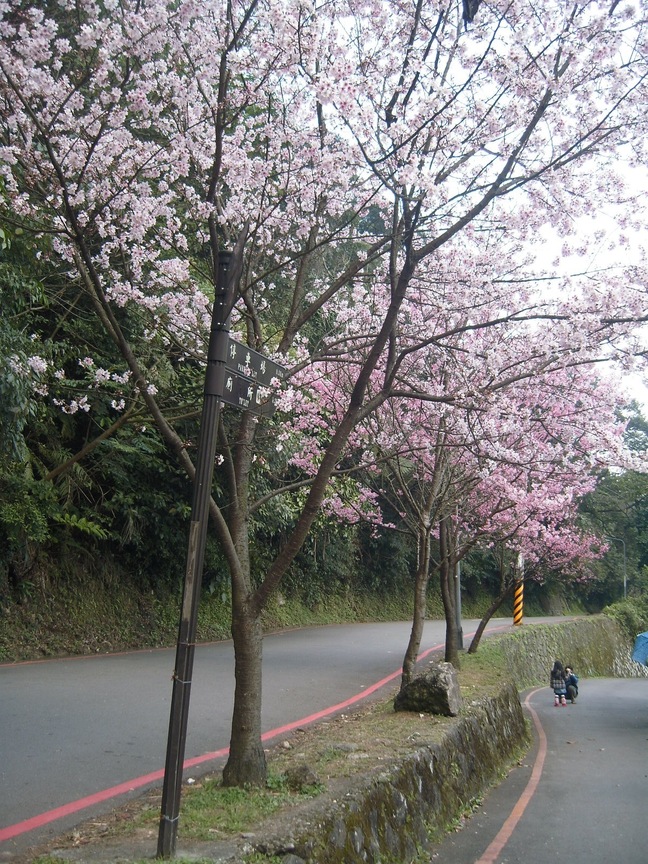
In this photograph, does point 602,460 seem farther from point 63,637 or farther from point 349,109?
point 63,637

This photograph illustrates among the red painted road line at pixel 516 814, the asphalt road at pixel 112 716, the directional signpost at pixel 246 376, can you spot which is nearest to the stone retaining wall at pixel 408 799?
the red painted road line at pixel 516 814

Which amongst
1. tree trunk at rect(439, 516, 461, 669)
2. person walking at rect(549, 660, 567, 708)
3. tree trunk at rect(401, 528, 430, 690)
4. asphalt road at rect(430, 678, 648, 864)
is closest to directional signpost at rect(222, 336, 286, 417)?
asphalt road at rect(430, 678, 648, 864)

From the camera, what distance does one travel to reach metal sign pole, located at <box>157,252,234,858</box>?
14.7 ft

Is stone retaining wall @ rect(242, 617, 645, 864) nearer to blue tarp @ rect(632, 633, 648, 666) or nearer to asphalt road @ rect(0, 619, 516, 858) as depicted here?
asphalt road @ rect(0, 619, 516, 858)

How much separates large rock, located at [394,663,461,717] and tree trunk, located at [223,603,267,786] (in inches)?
149

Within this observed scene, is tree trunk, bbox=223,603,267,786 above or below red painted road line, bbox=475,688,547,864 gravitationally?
above

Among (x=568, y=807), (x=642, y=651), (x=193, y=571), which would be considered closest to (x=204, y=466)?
(x=193, y=571)

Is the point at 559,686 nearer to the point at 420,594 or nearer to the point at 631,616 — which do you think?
the point at 420,594

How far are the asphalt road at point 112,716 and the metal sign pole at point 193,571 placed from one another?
3.80 feet

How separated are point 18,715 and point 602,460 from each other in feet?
22.6

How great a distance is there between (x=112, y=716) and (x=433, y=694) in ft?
12.2

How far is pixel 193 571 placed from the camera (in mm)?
4785

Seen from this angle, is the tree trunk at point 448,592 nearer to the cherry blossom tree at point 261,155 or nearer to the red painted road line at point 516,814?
the red painted road line at point 516,814

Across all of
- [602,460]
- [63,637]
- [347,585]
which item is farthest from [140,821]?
[347,585]
